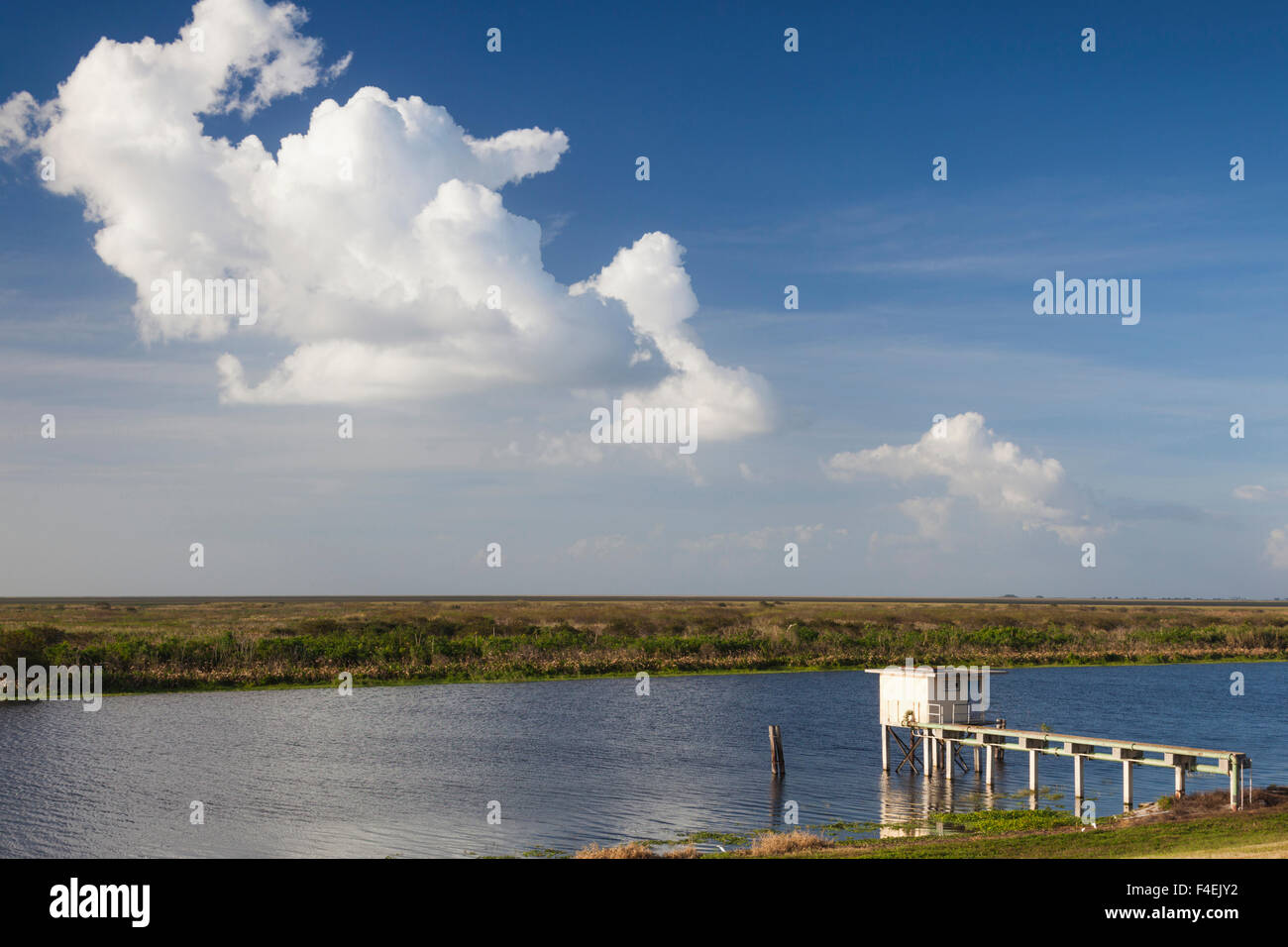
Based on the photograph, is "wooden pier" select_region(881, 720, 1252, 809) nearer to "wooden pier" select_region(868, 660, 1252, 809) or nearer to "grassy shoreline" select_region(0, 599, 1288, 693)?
"wooden pier" select_region(868, 660, 1252, 809)

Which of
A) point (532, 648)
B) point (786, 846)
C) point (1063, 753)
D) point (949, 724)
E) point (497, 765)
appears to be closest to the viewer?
point (786, 846)

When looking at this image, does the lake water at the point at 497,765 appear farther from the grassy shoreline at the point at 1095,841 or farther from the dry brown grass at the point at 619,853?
the grassy shoreline at the point at 1095,841

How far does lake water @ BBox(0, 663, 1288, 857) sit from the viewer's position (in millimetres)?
28891

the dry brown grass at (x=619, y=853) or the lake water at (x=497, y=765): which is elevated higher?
the dry brown grass at (x=619, y=853)

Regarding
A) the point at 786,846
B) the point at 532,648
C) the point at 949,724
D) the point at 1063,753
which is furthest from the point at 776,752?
the point at 532,648

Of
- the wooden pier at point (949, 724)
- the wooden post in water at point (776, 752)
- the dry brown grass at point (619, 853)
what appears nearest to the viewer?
the dry brown grass at point (619, 853)

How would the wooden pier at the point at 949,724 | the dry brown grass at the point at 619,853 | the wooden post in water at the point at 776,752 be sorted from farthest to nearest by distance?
the wooden post in water at the point at 776,752
the wooden pier at the point at 949,724
the dry brown grass at the point at 619,853

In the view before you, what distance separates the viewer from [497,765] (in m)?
39.2

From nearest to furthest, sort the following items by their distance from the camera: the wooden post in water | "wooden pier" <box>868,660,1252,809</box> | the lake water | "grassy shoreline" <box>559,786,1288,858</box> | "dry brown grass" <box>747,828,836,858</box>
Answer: "grassy shoreline" <box>559,786,1288,858</box>
"dry brown grass" <box>747,828,836,858</box>
the lake water
"wooden pier" <box>868,660,1252,809</box>
the wooden post in water

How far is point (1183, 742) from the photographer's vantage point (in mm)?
43844

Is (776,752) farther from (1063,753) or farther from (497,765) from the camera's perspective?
(497,765)

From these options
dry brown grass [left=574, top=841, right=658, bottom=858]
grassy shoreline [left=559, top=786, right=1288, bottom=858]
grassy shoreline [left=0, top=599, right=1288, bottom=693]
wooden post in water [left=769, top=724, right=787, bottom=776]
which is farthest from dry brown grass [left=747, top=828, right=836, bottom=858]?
grassy shoreline [left=0, top=599, right=1288, bottom=693]

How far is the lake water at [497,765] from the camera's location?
28891mm

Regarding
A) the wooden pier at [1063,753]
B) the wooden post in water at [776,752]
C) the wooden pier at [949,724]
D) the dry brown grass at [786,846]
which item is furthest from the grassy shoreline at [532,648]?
the dry brown grass at [786,846]
